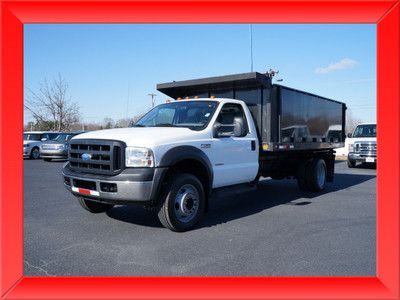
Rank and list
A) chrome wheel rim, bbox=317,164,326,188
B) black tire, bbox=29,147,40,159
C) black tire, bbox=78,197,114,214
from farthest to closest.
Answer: black tire, bbox=29,147,40,159 < chrome wheel rim, bbox=317,164,326,188 < black tire, bbox=78,197,114,214

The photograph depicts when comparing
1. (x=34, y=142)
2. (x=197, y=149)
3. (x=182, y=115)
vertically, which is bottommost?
(x=197, y=149)

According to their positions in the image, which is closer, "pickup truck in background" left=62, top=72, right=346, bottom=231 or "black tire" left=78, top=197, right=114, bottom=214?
"pickup truck in background" left=62, top=72, right=346, bottom=231

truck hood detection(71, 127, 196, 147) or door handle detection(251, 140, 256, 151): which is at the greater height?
truck hood detection(71, 127, 196, 147)

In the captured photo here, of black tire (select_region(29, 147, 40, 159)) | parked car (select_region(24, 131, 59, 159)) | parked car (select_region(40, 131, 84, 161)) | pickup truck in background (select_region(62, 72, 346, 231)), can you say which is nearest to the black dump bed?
pickup truck in background (select_region(62, 72, 346, 231))

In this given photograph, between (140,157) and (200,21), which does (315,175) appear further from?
(200,21)

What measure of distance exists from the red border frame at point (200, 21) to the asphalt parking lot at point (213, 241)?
0.42 m

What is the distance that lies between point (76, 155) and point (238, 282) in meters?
3.24

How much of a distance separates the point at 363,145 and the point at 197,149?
1260cm

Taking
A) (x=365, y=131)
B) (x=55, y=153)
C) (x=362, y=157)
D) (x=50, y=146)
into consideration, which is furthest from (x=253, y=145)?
(x=50, y=146)

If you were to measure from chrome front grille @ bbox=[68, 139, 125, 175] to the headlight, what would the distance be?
11 cm

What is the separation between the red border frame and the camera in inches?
122

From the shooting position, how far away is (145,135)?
4.90m

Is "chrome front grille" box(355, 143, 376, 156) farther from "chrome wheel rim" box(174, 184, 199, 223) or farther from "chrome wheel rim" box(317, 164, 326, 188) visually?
"chrome wheel rim" box(174, 184, 199, 223)

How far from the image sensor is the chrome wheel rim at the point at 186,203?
16.8 feet
